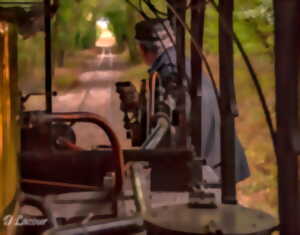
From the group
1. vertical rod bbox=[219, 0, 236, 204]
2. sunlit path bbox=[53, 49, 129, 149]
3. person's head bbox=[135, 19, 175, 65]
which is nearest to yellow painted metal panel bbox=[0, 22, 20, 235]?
vertical rod bbox=[219, 0, 236, 204]

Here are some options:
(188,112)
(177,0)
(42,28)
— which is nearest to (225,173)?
(177,0)

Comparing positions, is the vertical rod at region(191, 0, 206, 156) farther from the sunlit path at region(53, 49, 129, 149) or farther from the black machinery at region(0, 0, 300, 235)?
the sunlit path at region(53, 49, 129, 149)

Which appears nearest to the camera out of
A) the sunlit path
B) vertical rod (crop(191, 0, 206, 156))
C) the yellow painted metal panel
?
the yellow painted metal panel

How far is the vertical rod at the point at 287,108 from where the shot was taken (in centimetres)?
61

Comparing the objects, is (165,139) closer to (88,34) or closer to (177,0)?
(177,0)

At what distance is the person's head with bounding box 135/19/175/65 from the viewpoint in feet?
9.64

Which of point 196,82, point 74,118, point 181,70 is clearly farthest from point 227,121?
point 181,70

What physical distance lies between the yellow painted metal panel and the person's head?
1703 millimetres

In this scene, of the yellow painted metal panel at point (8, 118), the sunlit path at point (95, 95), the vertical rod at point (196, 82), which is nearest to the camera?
the yellow painted metal panel at point (8, 118)

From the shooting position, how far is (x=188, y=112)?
2.31m

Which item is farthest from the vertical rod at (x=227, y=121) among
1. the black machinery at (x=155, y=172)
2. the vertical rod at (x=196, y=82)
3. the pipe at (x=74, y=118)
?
the vertical rod at (x=196, y=82)

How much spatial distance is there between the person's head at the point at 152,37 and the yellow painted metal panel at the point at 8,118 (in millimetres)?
1703

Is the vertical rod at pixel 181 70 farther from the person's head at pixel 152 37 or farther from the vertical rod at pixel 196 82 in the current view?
the person's head at pixel 152 37

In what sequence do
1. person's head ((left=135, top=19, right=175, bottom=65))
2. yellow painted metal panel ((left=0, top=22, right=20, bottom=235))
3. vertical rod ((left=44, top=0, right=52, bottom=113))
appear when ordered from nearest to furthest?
1. yellow painted metal panel ((left=0, top=22, right=20, bottom=235))
2. vertical rod ((left=44, top=0, right=52, bottom=113))
3. person's head ((left=135, top=19, right=175, bottom=65))
